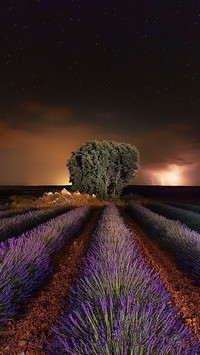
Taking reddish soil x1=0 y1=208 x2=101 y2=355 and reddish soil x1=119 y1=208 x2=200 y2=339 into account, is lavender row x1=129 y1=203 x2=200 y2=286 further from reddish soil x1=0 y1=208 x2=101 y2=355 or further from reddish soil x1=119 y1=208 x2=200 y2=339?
reddish soil x1=0 y1=208 x2=101 y2=355

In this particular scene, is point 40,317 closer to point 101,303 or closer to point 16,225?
point 101,303

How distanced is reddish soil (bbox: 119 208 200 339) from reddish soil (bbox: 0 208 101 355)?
1.54 meters

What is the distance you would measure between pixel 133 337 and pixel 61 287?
302 cm

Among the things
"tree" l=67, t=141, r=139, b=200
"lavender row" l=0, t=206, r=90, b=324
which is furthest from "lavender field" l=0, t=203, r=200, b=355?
"tree" l=67, t=141, r=139, b=200

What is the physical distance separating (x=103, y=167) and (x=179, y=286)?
89.5 ft

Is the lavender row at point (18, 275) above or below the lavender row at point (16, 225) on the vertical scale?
below

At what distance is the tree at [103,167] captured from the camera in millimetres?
32438

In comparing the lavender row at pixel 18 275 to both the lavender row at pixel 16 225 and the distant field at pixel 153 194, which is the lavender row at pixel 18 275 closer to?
the lavender row at pixel 16 225

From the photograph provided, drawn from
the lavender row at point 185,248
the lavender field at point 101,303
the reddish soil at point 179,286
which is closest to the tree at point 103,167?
the lavender row at point 185,248

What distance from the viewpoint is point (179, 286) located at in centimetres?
554

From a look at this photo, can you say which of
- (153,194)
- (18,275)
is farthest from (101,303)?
(153,194)

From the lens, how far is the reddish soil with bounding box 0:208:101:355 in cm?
326

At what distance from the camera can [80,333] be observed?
2770 mm

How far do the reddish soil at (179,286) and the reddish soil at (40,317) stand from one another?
1.54 metres
